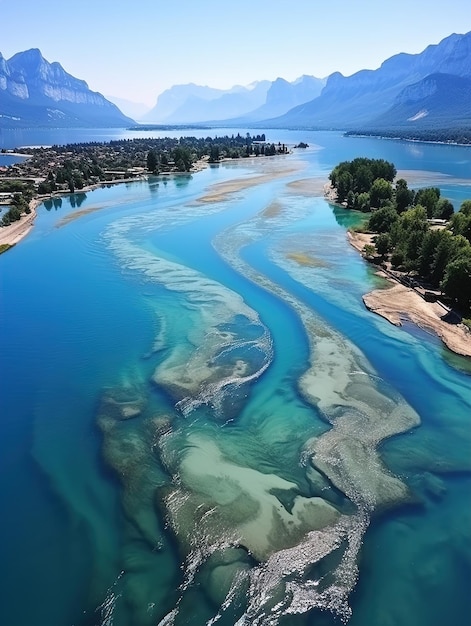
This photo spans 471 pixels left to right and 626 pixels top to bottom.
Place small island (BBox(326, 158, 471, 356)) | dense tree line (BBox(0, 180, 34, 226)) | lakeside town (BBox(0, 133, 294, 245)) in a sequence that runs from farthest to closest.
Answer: lakeside town (BBox(0, 133, 294, 245)) → dense tree line (BBox(0, 180, 34, 226)) → small island (BBox(326, 158, 471, 356))

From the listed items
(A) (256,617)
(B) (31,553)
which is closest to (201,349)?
(B) (31,553)

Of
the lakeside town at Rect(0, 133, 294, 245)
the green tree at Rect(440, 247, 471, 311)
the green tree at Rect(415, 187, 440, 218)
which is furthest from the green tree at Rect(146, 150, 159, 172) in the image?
the green tree at Rect(440, 247, 471, 311)

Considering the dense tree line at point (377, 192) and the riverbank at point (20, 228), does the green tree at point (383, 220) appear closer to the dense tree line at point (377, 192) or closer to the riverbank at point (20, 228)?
the dense tree line at point (377, 192)

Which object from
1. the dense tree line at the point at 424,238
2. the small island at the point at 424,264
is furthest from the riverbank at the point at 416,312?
the dense tree line at the point at 424,238

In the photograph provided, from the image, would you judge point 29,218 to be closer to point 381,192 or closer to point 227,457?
point 381,192

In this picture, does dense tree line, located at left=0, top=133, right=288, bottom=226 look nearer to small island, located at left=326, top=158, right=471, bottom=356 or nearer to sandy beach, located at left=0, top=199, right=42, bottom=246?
sandy beach, located at left=0, top=199, right=42, bottom=246

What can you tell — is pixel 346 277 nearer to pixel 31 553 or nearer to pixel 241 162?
pixel 31 553

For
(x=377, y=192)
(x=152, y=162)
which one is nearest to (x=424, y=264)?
(x=377, y=192)
